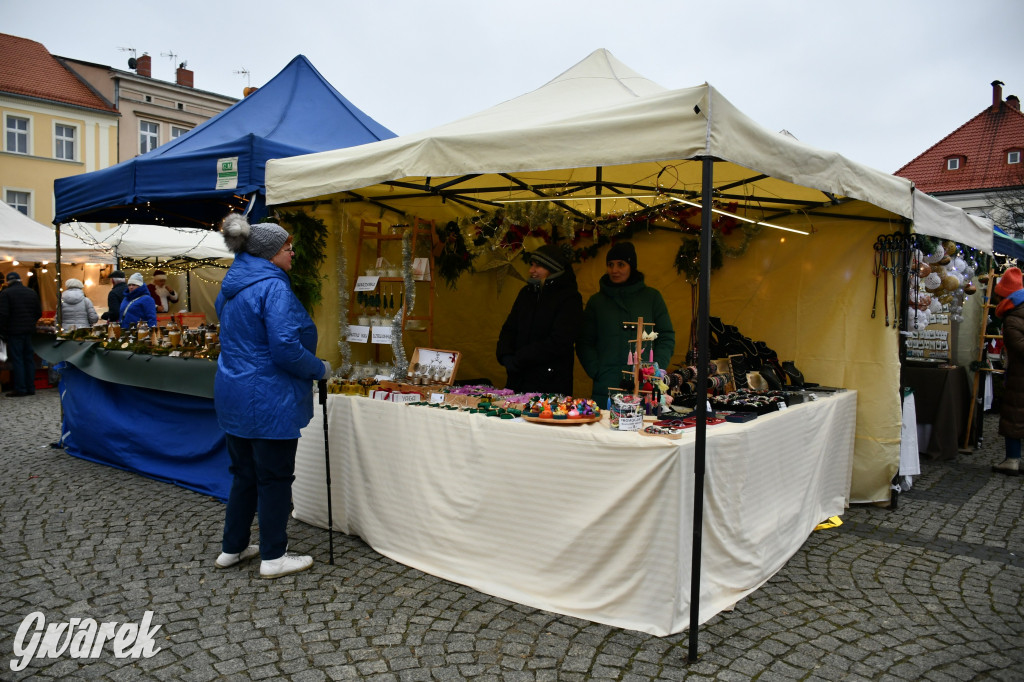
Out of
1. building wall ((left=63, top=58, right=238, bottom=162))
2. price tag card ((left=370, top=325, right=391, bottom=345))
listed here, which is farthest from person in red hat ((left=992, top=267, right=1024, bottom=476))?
building wall ((left=63, top=58, right=238, bottom=162))

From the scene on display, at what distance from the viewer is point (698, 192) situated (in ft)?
16.3

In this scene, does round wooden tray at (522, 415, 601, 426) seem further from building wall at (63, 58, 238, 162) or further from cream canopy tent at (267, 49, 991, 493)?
building wall at (63, 58, 238, 162)

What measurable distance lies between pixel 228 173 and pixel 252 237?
1.53 meters

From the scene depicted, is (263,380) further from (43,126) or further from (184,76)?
(184,76)

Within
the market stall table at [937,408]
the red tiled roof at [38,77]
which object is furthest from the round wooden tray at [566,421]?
the red tiled roof at [38,77]

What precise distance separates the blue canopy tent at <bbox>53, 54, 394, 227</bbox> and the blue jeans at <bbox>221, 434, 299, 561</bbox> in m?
1.72

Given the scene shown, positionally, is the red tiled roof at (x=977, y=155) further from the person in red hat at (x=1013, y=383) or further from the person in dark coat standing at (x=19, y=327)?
the person in dark coat standing at (x=19, y=327)

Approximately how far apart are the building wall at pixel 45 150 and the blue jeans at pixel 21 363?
48.6 feet

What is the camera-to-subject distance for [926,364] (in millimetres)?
6258

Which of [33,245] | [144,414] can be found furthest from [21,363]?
[144,414]

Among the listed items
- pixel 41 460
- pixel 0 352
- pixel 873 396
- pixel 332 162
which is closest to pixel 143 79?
pixel 0 352

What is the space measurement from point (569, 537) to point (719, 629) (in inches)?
28.6

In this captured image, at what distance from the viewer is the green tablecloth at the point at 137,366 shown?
14.6 feet

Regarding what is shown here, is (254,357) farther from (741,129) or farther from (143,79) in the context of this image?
(143,79)
